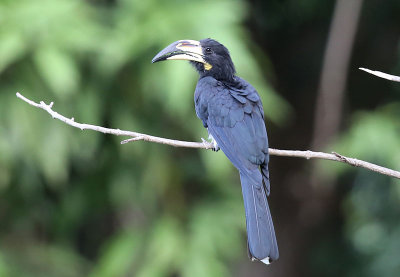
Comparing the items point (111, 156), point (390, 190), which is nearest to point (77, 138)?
point (111, 156)

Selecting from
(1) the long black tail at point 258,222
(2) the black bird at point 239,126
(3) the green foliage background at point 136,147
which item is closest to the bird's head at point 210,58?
(2) the black bird at point 239,126

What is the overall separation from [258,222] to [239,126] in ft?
1.77

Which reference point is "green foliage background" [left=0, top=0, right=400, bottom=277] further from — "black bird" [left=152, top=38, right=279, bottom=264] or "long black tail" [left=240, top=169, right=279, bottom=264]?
"long black tail" [left=240, top=169, right=279, bottom=264]

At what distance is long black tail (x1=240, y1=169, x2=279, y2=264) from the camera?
2311 millimetres

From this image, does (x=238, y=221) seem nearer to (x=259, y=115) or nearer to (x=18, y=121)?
(x=18, y=121)

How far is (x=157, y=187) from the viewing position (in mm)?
4680

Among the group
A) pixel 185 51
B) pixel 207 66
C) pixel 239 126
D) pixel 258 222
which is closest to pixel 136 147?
pixel 207 66

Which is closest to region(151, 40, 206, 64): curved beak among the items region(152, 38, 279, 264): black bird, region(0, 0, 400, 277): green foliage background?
region(152, 38, 279, 264): black bird

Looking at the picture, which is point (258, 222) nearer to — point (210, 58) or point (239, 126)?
point (239, 126)

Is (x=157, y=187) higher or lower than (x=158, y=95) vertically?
lower

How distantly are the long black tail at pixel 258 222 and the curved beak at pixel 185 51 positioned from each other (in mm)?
836

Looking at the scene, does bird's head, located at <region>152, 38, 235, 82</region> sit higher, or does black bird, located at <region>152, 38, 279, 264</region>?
bird's head, located at <region>152, 38, 235, 82</region>

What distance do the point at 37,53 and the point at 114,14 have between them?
2.30 ft

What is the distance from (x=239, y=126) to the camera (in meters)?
2.84
